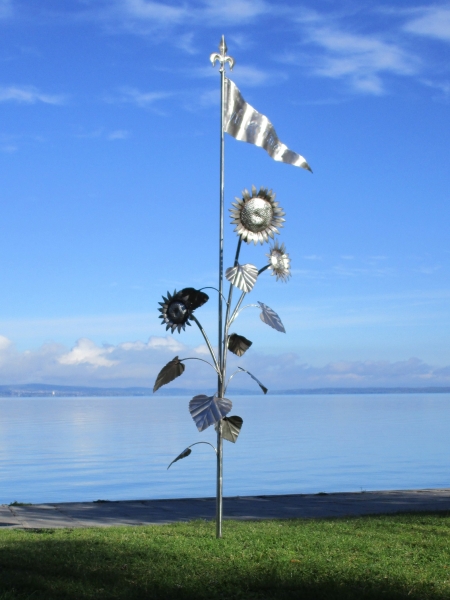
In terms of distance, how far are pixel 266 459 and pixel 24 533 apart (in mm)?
11617

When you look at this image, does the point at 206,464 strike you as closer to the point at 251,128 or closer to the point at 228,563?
the point at 251,128

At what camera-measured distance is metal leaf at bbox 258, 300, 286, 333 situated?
21.5ft

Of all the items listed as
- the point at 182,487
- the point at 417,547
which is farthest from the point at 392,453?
the point at 417,547

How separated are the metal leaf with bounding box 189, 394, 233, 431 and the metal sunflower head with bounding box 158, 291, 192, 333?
2.00 ft

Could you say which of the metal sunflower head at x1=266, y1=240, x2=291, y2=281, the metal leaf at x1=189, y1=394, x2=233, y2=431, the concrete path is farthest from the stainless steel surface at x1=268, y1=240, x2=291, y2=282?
the concrete path

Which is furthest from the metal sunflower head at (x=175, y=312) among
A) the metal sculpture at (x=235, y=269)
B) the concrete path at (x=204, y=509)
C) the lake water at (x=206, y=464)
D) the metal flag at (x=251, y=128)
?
the lake water at (x=206, y=464)

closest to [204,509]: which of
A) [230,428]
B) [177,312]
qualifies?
[230,428]

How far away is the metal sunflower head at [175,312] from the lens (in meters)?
6.33

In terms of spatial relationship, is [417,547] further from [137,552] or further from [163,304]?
[163,304]

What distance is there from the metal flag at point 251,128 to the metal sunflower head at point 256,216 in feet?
1.34

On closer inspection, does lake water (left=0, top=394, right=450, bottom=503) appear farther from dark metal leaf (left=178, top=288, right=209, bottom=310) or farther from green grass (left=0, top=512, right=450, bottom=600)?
dark metal leaf (left=178, top=288, right=209, bottom=310)

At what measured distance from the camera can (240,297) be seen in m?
6.62

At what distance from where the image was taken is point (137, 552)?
5652 mm

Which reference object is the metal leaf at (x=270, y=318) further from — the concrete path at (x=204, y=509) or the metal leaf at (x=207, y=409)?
the concrete path at (x=204, y=509)
